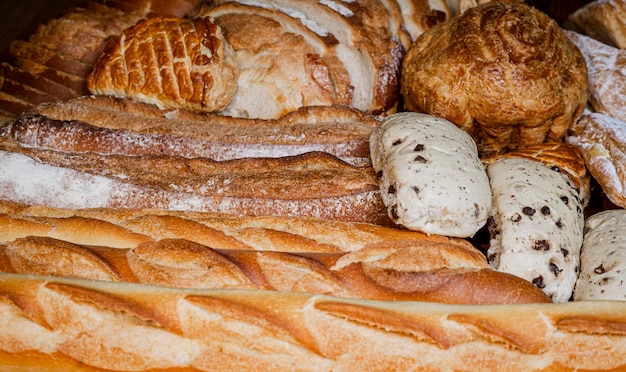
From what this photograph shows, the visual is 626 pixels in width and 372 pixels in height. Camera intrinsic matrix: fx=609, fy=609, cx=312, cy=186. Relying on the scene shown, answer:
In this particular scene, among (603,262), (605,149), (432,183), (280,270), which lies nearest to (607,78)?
(605,149)

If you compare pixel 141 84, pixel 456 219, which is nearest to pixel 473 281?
pixel 456 219

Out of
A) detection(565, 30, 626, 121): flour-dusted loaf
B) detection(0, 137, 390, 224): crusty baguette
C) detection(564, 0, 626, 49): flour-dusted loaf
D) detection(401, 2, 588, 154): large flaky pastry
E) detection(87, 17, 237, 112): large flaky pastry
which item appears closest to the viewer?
detection(0, 137, 390, 224): crusty baguette

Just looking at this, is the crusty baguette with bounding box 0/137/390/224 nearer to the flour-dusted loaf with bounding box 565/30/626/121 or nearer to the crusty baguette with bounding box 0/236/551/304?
the crusty baguette with bounding box 0/236/551/304

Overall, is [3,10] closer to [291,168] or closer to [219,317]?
[291,168]

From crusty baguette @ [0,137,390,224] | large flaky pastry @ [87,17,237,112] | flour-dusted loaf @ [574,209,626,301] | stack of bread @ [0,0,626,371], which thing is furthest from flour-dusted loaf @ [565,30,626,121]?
large flaky pastry @ [87,17,237,112]

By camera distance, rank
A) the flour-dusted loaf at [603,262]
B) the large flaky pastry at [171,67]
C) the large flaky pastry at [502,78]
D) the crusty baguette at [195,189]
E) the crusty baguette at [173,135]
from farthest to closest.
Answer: the large flaky pastry at [171,67], the large flaky pastry at [502,78], the crusty baguette at [173,135], the crusty baguette at [195,189], the flour-dusted loaf at [603,262]

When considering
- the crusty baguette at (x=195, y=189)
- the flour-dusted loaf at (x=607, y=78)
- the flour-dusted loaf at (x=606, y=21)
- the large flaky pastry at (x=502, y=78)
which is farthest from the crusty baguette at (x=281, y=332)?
the flour-dusted loaf at (x=606, y=21)

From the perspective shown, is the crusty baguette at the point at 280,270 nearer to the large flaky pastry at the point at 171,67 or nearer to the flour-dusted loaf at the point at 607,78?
the large flaky pastry at the point at 171,67

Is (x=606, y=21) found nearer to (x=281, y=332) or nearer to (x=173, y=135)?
(x=173, y=135)
